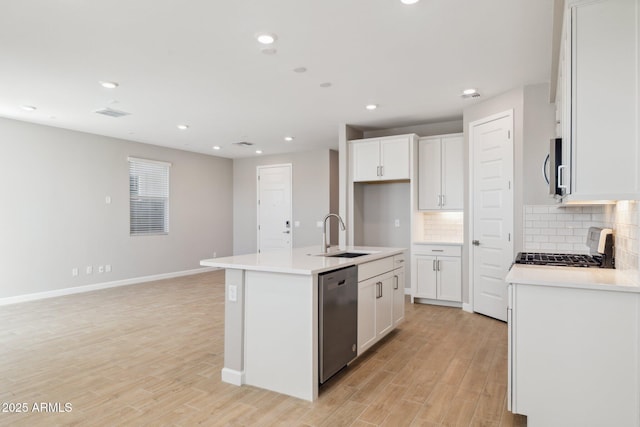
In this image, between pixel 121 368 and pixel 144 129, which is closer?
pixel 121 368

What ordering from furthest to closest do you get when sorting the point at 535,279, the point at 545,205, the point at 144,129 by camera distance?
the point at 144,129 < the point at 545,205 < the point at 535,279

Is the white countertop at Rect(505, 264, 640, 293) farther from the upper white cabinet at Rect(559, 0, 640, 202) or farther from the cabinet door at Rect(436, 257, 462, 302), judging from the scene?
the cabinet door at Rect(436, 257, 462, 302)

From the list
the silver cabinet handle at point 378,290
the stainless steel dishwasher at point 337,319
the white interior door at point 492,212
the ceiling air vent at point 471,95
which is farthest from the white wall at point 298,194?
the stainless steel dishwasher at point 337,319

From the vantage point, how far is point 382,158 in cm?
566

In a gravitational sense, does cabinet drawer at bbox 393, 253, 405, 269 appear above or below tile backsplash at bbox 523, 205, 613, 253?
below

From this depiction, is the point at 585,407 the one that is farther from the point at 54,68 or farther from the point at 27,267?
the point at 27,267

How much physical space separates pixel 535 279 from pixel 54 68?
4406 mm

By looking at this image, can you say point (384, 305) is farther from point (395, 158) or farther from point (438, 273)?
point (395, 158)

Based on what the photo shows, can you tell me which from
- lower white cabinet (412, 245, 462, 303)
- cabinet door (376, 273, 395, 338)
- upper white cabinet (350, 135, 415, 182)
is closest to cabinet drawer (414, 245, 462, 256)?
lower white cabinet (412, 245, 462, 303)

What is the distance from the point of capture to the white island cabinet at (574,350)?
1854 mm

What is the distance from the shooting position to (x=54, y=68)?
3607 millimetres

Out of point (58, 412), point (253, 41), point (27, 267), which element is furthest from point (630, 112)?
point (27, 267)

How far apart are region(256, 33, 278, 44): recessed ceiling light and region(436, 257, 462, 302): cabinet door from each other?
367 cm

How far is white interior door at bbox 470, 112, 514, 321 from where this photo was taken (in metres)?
4.37
